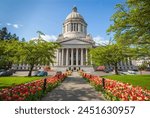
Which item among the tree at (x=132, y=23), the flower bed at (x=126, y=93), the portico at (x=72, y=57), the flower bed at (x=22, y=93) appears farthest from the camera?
the portico at (x=72, y=57)

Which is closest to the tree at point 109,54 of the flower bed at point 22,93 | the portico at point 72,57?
the flower bed at point 22,93

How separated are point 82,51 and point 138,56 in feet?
205

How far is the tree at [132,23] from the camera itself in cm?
1409

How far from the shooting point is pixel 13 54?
1331 inches

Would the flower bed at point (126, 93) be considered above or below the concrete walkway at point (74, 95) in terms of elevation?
above

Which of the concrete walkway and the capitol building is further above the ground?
the capitol building

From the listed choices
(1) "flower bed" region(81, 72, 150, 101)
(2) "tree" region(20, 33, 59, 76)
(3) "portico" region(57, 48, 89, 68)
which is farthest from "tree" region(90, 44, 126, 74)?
(3) "portico" region(57, 48, 89, 68)

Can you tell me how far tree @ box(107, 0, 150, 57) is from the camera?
46.2 ft

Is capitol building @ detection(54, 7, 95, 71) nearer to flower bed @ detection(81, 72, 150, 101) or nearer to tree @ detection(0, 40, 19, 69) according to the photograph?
A: tree @ detection(0, 40, 19, 69)

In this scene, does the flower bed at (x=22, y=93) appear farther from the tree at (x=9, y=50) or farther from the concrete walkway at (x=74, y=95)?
the tree at (x=9, y=50)

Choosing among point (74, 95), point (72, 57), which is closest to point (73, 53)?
point (72, 57)

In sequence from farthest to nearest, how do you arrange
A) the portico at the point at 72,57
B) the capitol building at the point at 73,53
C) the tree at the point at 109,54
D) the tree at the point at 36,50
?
1. the portico at the point at 72,57
2. the capitol building at the point at 73,53
3. the tree at the point at 109,54
4. the tree at the point at 36,50

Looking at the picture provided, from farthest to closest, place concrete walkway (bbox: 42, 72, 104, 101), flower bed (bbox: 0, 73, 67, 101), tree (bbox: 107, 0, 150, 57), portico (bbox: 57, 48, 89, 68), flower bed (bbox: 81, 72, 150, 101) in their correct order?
portico (bbox: 57, 48, 89, 68), tree (bbox: 107, 0, 150, 57), concrete walkway (bbox: 42, 72, 104, 101), flower bed (bbox: 0, 73, 67, 101), flower bed (bbox: 81, 72, 150, 101)

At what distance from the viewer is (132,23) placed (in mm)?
15062
